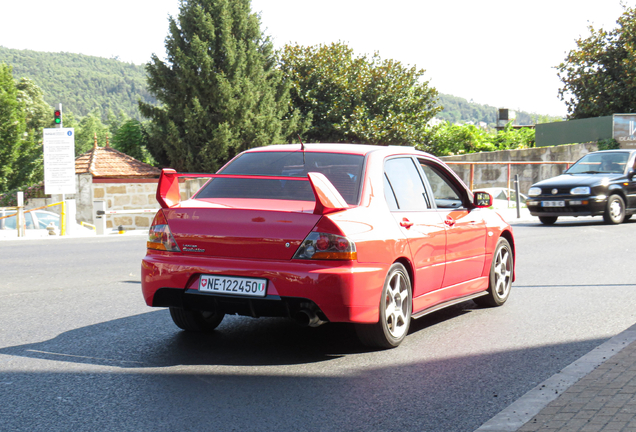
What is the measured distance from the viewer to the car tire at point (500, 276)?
7.20 metres

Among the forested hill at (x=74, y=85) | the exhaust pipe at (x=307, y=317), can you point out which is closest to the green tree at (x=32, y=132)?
the exhaust pipe at (x=307, y=317)

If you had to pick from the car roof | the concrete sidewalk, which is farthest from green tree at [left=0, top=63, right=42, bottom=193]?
the concrete sidewalk

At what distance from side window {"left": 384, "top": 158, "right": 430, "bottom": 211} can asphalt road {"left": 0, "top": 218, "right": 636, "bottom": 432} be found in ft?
3.58

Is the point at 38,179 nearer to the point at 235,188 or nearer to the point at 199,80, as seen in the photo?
the point at 199,80

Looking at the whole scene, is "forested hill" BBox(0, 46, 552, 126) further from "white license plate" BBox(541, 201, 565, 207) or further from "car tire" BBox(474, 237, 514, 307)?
"car tire" BBox(474, 237, 514, 307)

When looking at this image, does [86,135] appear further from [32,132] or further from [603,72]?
[603,72]

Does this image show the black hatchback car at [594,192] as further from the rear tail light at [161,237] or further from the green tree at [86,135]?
the green tree at [86,135]

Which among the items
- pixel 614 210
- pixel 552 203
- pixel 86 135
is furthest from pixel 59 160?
pixel 86 135

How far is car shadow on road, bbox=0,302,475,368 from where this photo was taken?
511cm

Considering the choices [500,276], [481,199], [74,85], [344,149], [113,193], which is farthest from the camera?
[74,85]

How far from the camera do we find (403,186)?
5898mm

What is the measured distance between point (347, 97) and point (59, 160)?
24.9m

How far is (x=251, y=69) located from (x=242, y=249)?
1364 inches

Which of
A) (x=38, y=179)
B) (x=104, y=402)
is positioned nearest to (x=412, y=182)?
(x=104, y=402)
